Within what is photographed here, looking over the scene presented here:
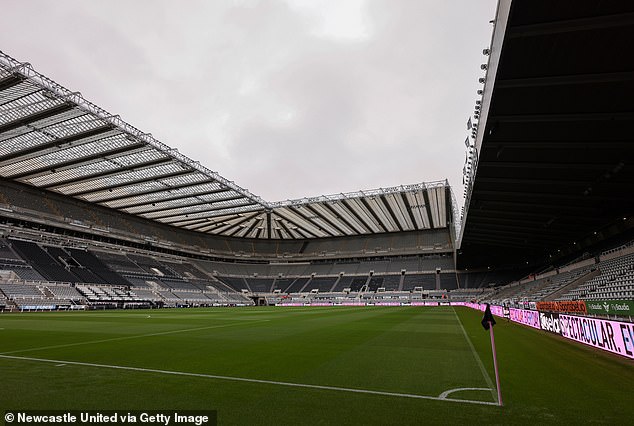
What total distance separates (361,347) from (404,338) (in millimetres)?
3183

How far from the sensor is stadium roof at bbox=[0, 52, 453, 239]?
1118 inches

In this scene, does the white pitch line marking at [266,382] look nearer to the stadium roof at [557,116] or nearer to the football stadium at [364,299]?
the football stadium at [364,299]

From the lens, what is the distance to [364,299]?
69.1m

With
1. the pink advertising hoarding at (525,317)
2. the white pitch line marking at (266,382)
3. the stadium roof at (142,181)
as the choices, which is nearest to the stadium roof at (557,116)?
the pink advertising hoarding at (525,317)

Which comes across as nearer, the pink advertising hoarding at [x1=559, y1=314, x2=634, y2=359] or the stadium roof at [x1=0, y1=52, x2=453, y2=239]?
the pink advertising hoarding at [x1=559, y1=314, x2=634, y2=359]

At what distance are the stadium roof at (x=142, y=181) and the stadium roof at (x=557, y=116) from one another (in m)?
22.8

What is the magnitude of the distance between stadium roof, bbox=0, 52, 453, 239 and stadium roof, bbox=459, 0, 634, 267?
22.8 metres

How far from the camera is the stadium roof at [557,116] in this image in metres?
8.88

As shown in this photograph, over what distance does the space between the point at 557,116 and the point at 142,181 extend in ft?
149
